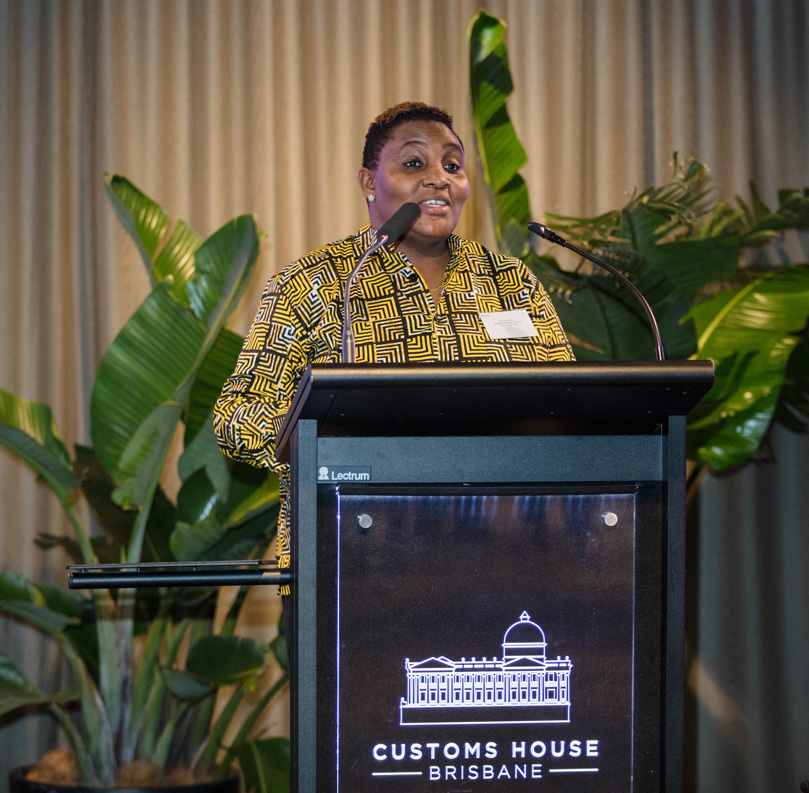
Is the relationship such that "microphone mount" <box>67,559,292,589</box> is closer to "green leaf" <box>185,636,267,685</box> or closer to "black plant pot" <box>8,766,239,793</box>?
"green leaf" <box>185,636,267,685</box>

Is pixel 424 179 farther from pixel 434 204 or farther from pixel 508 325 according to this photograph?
pixel 508 325

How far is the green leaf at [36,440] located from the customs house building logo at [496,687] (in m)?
2.01

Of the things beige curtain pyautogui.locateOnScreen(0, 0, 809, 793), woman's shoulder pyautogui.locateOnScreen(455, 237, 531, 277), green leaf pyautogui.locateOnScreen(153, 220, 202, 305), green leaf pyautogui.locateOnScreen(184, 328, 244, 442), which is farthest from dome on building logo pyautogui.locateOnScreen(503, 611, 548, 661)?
beige curtain pyautogui.locateOnScreen(0, 0, 809, 793)

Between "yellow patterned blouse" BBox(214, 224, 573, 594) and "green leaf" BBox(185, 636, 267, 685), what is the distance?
121cm

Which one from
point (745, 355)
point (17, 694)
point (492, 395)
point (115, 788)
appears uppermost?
point (745, 355)

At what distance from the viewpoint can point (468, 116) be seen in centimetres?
390

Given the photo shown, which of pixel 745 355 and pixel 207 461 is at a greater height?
pixel 745 355

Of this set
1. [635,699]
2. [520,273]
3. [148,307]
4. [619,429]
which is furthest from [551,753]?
[148,307]

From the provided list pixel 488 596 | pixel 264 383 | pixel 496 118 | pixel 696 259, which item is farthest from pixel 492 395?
pixel 496 118

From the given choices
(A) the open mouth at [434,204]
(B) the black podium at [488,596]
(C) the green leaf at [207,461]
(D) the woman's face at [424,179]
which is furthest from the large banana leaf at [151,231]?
(B) the black podium at [488,596]

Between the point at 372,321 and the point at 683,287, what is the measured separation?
1.91 m

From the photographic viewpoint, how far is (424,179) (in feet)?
5.99

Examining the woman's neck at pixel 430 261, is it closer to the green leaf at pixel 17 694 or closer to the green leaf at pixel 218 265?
the green leaf at pixel 218 265

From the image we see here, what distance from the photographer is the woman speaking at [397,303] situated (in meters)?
1.55
